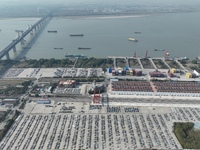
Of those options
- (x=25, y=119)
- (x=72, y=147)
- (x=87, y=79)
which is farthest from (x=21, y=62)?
(x=72, y=147)

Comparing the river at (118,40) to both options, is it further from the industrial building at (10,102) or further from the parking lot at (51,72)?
the industrial building at (10,102)

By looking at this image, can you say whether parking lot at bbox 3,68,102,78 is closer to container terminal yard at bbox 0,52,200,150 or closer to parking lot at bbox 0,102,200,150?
container terminal yard at bbox 0,52,200,150

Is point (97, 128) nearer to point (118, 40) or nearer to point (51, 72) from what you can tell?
point (51, 72)

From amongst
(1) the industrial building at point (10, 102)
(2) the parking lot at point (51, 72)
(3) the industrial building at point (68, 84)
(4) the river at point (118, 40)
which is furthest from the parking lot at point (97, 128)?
(4) the river at point (118, 40)

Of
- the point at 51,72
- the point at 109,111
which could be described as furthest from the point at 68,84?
the point at 109,111

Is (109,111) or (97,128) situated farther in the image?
(109,111)

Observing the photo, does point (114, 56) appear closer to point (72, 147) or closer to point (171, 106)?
point (171, 106)

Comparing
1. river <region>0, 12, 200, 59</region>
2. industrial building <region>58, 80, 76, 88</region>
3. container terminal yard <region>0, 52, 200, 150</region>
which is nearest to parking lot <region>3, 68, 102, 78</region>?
container terminal yard <region>0, 52, 200, 150</region>
